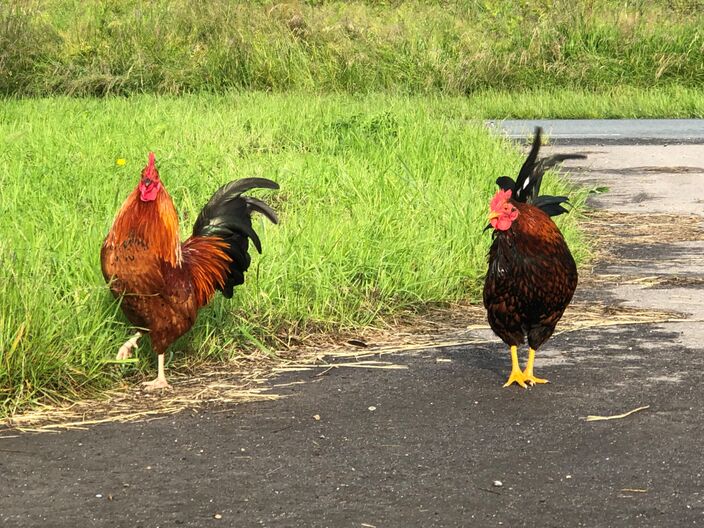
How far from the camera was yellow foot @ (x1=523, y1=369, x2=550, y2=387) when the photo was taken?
5.34 meters

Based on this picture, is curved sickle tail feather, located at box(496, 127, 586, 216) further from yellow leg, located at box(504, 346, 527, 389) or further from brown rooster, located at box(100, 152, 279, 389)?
brown rooster, located at box(100, 152, 279, 389)

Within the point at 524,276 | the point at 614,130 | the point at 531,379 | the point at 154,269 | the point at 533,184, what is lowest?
the point at 614,130

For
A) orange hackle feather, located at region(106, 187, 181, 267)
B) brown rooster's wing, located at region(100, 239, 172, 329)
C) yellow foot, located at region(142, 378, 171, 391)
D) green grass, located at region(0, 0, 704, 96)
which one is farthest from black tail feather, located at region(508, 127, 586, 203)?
green grass, located at region(0, 0, 704, 96)

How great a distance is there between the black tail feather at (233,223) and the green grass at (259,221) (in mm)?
411

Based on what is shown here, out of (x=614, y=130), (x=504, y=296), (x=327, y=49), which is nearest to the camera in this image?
(x=504, y=296)

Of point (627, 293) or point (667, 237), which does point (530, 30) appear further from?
point (627, 293)

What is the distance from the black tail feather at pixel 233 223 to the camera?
18.5 feet

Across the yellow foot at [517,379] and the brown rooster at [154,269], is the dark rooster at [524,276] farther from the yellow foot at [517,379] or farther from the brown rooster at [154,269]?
the brown rooster at [154,269]

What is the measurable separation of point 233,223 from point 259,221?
196cm

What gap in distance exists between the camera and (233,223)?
18.5 feet

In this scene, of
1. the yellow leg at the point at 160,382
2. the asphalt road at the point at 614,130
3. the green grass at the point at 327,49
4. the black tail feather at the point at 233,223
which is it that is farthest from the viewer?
the green grass at the point at 327,49

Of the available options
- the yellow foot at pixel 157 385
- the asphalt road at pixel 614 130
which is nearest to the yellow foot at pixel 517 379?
the yellow foot at pixel 157 385

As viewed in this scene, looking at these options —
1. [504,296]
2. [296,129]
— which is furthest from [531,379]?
[296,129]

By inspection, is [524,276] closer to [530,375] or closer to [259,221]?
[530,375]
